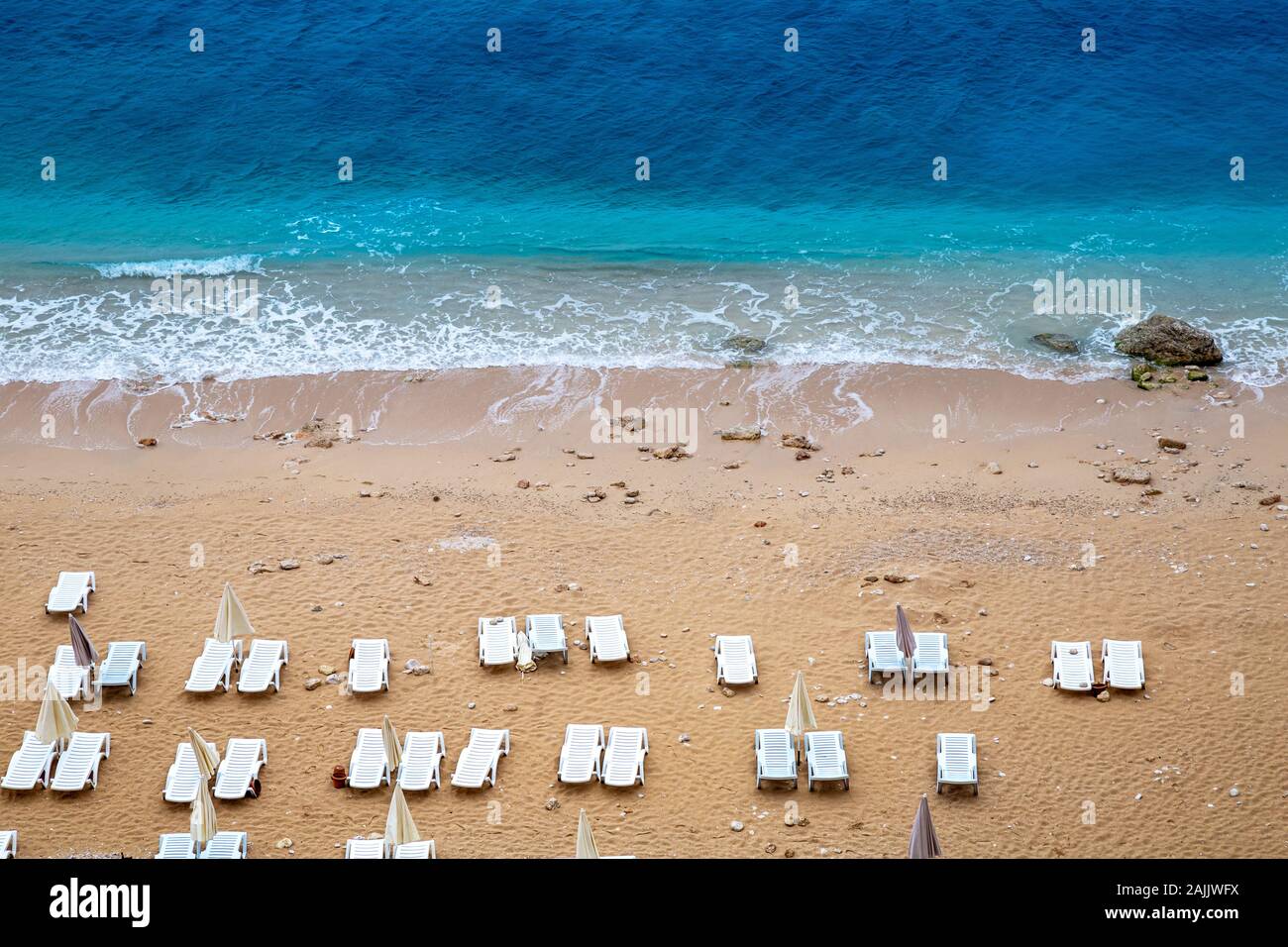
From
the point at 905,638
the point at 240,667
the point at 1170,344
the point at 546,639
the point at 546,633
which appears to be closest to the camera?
the point at 905,638

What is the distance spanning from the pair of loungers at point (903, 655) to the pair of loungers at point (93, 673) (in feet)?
38.0

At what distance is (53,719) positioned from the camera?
18.2 metres

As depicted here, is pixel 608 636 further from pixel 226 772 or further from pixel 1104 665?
pixel 1104 665

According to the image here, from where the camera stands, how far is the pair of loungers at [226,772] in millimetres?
17891

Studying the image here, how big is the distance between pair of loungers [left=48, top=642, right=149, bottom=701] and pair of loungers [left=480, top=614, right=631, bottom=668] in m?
5.45

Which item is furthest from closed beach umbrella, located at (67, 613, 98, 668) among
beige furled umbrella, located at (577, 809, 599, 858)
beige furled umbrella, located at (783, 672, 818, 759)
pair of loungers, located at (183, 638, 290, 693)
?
beige furled umbrella, located at (783, 672, 818, 759)

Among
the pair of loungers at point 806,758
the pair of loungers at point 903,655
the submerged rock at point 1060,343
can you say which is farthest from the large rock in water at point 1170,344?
the pair of loungers at point 806,758

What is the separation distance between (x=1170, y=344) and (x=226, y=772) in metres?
23.9

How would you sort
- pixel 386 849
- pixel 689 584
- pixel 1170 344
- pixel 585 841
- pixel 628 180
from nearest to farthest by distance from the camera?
pixel 585 841, pixel 386 849, pixel 689 584, pixel 1170 344, pixel 628 180

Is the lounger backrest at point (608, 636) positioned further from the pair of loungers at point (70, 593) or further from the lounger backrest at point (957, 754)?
the pair of loungers at point (70, 593)

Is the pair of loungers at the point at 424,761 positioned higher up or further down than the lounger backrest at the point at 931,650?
further down

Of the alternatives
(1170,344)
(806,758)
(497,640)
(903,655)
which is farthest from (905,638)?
(1170,344)
